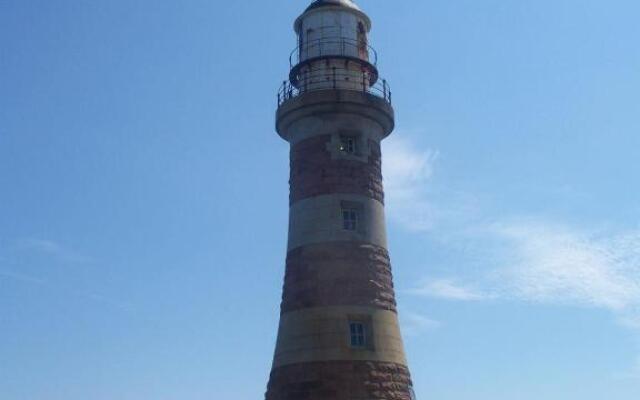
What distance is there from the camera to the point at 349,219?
29000 millimetres

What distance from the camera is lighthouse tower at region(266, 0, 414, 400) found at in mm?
27062

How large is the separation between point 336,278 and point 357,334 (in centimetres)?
210

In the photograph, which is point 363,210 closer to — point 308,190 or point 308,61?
point 308,190

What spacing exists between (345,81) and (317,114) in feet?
6.40

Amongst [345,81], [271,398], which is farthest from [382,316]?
[345,81]

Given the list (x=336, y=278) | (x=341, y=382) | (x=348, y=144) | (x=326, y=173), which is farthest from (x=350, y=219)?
(x=341, y=382)

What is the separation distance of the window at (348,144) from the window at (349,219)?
2.37m

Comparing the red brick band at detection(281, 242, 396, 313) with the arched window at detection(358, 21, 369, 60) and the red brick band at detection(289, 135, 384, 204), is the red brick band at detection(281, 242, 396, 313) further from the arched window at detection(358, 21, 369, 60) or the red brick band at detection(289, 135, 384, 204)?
the arched window at detection(358, 21, 369, 60)

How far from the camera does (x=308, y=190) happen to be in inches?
1156

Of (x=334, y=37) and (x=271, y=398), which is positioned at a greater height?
(x=334, y=37)

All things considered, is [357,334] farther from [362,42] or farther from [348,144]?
[362,42]

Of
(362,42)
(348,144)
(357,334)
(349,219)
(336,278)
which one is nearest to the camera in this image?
(357,334)

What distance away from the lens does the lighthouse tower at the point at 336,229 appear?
27062 mm

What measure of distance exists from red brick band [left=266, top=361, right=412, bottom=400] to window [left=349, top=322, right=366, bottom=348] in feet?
2.33
